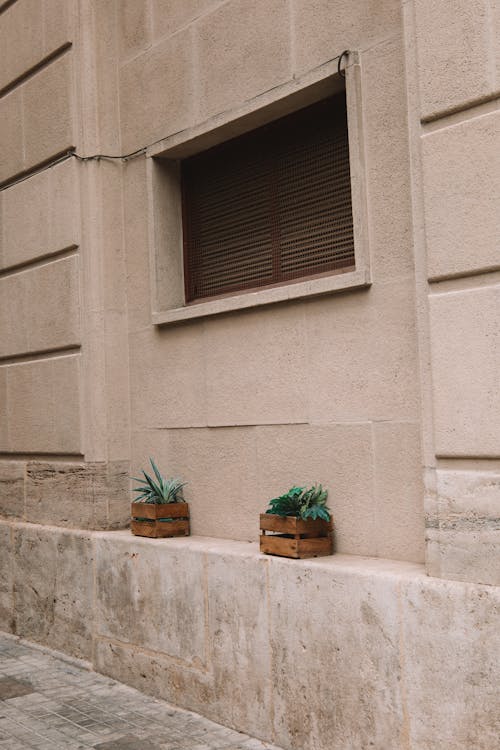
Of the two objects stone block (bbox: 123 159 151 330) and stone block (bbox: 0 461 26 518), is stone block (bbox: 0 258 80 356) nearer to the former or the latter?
stone block (bbox: 123 159 151 330)

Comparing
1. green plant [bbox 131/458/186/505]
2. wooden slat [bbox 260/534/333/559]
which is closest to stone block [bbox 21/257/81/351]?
green plant [bbox 131/458/186/505]

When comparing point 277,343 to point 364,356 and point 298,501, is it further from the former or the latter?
point 298,501

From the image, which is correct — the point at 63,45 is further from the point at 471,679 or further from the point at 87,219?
the point at 471,679

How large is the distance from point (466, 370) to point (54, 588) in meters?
4.53

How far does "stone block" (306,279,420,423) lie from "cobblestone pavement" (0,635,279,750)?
2.10 m

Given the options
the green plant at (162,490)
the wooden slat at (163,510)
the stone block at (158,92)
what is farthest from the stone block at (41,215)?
the wooden slat at (163,510)

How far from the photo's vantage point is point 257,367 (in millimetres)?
6230

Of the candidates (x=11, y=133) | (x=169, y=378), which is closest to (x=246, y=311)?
(x=169, y=378)

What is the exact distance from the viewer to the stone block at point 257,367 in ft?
19.4

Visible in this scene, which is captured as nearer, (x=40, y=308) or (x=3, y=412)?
(x=40, y=308)

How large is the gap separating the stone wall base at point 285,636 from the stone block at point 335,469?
0.21m

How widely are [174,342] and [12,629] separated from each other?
3215 mm

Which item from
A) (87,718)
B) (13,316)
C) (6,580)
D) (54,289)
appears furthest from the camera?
(13,316)

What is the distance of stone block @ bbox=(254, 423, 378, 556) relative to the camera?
17.8ft
